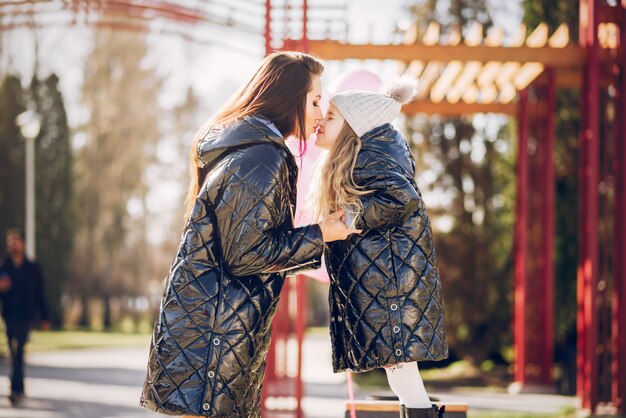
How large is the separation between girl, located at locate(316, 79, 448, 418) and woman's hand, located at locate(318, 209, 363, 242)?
32 mm

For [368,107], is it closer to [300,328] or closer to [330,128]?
[330,128]

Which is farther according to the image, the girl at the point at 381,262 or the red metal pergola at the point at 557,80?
the red metal pergola at the point at 557,80

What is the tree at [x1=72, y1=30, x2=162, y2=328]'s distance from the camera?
34.8m

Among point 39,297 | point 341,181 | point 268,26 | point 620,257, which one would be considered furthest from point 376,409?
point 39,297

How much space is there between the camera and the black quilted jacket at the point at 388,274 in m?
3.93

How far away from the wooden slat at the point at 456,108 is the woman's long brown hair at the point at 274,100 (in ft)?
27.9

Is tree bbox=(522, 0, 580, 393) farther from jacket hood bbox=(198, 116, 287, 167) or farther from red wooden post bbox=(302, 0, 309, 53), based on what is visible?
jacket hood bbox=(198, 116, 287, 167)

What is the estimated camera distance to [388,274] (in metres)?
3.95

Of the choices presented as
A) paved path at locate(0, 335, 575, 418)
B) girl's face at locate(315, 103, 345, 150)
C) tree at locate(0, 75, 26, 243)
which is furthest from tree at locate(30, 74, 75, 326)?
girl's face at locate(315, 103, 345, 150)

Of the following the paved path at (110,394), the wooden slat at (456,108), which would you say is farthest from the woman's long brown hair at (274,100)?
the wooden slat at (456,108)

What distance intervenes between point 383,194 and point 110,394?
8486 millimetres

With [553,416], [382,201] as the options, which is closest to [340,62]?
[553,416]

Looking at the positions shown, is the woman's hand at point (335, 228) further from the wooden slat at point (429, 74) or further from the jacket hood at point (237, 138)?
the wooden slat at point (429, 74)

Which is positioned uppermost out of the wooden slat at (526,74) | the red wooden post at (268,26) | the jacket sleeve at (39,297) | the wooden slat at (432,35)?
the wooden slat at (432,35)
